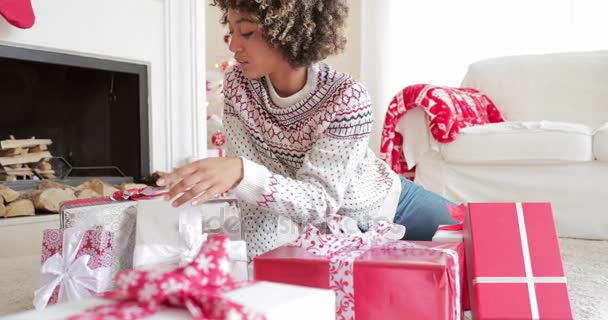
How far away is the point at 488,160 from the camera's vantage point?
7.16 ft

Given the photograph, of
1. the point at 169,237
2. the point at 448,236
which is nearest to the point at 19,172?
the point at 169,237

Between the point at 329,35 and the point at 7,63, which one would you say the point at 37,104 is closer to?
the point at 7,63

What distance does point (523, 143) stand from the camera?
6.91 ft

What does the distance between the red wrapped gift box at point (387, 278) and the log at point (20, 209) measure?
4.16 ft

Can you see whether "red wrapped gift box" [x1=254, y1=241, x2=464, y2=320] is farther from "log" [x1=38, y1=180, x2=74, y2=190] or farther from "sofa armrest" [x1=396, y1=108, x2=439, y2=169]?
"sofa armrest" [x1=396, y1=108, x2=439, y2=169]

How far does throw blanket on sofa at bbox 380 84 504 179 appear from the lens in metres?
2.20

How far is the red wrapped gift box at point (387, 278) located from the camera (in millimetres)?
708

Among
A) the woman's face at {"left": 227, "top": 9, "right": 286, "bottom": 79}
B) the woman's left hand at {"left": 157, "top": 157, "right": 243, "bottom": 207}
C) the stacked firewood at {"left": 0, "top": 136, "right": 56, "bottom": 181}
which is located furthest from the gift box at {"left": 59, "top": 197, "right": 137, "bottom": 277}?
the stacked firewood at {"left": 0, "top": 136, "right": 56, "bottom": 181}

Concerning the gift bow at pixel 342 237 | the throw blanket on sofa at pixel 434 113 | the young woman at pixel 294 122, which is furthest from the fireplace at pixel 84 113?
the gift bow at pixel 342 237

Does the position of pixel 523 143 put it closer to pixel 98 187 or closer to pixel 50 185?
pixel 98 187

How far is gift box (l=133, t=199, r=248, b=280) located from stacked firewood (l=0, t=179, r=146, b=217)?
1015 mm

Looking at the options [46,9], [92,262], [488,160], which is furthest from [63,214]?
[488,160]

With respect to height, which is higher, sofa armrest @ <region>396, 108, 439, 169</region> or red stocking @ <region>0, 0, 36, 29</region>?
red stocking @ <region>0, 0, 36, 29</region>

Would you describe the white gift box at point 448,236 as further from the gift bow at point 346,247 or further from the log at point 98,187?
the log at point 98,187
